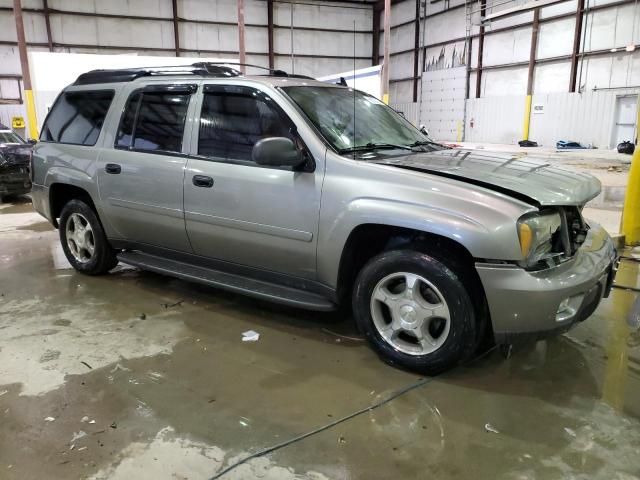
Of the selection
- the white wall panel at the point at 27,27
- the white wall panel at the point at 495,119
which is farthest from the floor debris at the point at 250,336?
the white wall panel at the point at 27,27

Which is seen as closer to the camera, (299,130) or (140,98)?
(299,130)

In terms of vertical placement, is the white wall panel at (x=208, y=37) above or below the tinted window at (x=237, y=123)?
above

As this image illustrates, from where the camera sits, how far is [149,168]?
12.1ft

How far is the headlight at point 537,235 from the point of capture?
2369mm

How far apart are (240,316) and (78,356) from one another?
108 cm

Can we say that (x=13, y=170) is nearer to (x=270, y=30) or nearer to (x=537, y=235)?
(x=537, y=235)

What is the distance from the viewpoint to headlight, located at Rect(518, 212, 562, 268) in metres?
2.37

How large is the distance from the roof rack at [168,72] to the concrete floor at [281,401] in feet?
5.63

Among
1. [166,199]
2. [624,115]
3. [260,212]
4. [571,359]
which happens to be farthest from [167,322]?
[624,115]

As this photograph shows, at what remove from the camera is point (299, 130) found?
304 cm

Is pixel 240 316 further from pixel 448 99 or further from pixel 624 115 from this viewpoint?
pixel 448 99

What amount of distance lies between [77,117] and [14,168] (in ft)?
16.7

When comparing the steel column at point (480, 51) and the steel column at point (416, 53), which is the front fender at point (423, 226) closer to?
the steel column at point (480, 51)

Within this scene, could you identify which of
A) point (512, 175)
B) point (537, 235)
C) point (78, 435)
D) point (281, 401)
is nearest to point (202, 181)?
point (281, 401)
